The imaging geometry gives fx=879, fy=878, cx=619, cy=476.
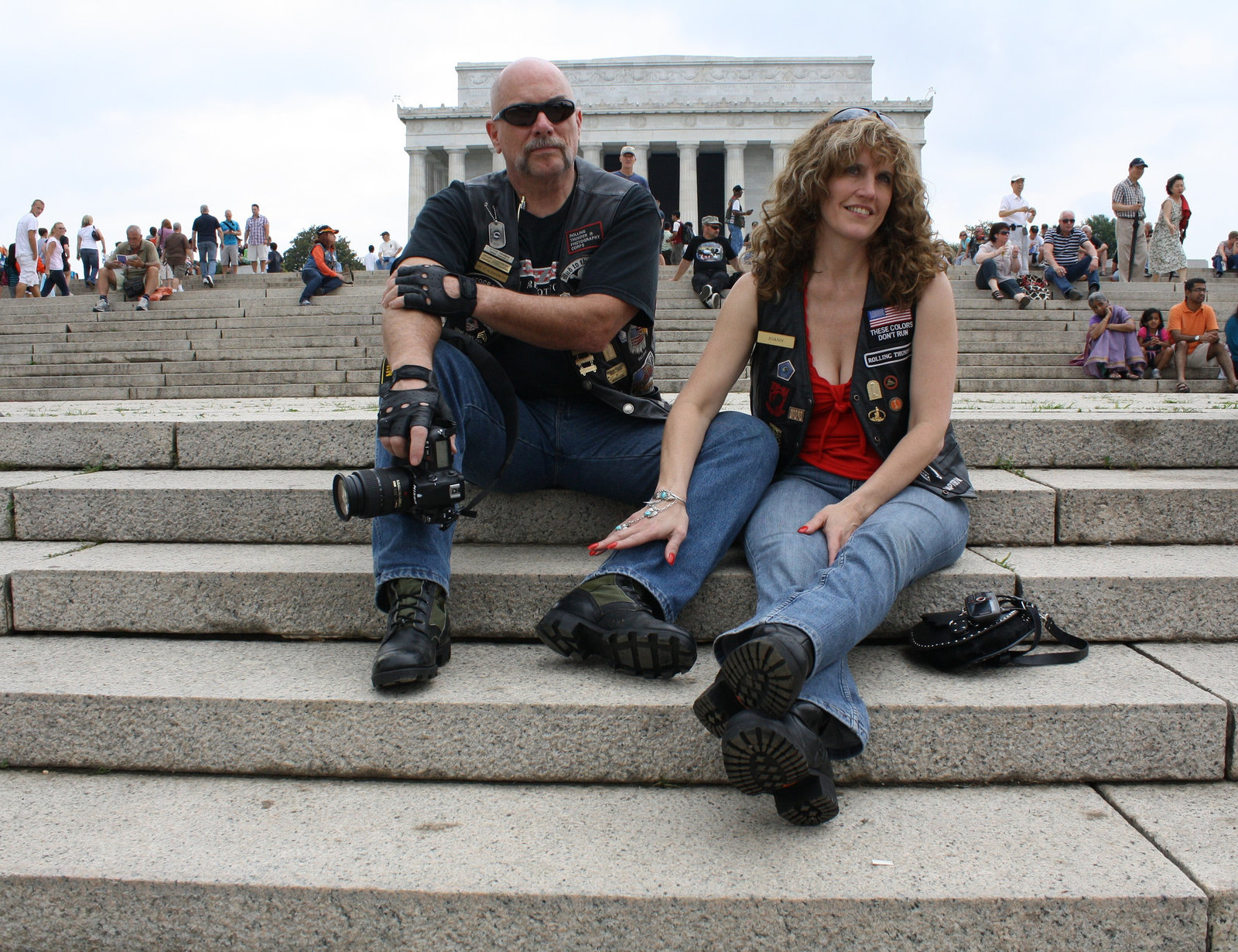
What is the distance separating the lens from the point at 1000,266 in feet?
44.4

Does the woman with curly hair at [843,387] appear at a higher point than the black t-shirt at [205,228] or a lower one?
lower

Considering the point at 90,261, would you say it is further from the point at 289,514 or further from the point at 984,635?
the point at 984,635

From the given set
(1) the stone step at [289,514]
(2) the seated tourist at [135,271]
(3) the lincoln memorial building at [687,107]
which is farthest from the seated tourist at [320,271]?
(3) the lincoln memorial building at [687,107]

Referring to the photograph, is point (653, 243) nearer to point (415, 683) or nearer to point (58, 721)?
point (415, 683)

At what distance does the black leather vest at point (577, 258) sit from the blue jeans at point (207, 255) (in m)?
17.3

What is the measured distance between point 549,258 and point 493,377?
1.51 feet

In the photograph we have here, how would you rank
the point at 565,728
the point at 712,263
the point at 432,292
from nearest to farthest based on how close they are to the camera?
the point at 565,728, the point at 432,292, the point at 712,263

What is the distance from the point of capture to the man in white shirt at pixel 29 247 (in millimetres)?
15977

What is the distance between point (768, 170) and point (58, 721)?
145 feet

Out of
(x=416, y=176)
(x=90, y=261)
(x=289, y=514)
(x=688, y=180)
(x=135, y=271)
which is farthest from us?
(x=416, y=176)

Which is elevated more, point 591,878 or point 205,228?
point 205,228

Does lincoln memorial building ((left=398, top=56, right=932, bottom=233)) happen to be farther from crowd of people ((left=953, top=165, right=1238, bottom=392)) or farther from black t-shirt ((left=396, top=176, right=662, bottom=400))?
black t-shirt ((left=396, top=176, right=662, bottom=400))

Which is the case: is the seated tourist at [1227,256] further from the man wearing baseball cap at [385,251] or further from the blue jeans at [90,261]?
the blue jeans at [90,261]

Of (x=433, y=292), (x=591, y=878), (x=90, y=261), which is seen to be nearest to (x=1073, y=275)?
(x=433, y=292)
